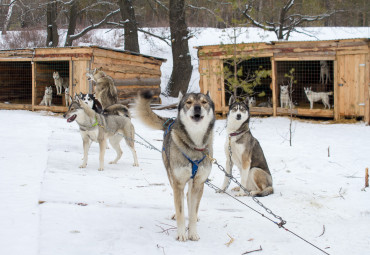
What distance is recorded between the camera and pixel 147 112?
4.33 metres

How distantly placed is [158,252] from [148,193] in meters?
1.80

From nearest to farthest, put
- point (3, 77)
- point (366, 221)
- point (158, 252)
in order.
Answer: point (158, 252) → point (366, 221) → point (3, 77)

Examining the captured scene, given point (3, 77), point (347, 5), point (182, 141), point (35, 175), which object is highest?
point (347, 5)

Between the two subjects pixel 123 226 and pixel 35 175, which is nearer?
pixel 123 226

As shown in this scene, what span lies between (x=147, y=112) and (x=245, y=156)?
5.29 ft

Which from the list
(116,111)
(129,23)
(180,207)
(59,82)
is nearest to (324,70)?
(129,23)

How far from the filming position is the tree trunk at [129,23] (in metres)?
17.3

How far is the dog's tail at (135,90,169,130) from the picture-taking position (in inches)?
170

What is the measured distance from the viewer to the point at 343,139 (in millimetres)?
9312

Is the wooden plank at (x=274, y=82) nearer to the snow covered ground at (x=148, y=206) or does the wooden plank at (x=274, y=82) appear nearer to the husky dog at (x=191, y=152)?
the snow covered ground at (x=148, y=206)

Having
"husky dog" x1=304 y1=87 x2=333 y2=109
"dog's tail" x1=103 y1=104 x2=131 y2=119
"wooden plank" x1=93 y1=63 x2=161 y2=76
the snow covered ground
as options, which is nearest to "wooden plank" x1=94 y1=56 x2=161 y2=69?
"wooden plank" x1=93 y1=63 x2=161 y2=76

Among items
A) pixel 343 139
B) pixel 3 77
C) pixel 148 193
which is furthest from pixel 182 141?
pixel 3 77

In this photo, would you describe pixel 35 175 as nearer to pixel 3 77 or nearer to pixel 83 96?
pixel 83 96

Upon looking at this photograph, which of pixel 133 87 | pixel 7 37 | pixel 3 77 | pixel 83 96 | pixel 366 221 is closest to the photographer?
pixel 366 221
